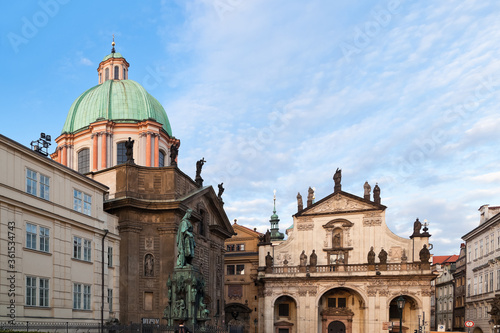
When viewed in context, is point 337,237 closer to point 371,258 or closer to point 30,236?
point 371,258

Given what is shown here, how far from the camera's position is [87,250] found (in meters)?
32.6

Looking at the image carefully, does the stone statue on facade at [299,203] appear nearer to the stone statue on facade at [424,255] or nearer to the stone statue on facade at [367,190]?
the stone statue on facade at [367,190]

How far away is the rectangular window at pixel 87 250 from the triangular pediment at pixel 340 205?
115ft

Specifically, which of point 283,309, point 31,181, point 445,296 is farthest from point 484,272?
point 31,181

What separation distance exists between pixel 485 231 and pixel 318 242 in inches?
749

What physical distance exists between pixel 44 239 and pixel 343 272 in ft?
128

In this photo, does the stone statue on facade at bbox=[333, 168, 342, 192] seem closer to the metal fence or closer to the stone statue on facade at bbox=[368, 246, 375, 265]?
the stone statue on facade at bbox=[368, 246, 375, 265]

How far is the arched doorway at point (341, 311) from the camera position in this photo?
193 ft

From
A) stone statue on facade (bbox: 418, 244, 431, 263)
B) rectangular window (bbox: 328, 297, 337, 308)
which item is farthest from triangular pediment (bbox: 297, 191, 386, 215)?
rectangular window (bbox: 328, 297, 337, 308)

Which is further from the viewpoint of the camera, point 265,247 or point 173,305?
point 265,247

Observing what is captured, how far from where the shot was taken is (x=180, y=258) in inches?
1105

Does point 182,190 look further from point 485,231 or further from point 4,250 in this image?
point 485,231

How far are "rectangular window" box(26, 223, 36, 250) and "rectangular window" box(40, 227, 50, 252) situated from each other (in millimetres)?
590

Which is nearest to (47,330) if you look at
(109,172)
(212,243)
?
(109,172)
